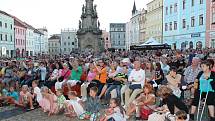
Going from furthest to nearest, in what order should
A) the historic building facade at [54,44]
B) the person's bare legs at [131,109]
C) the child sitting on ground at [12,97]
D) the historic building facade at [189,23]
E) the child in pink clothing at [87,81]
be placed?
the historic building facade at [54,44], the historic building facade at [189,23], the child sitting on ground at [12,97], the child in pink clothing at [87,81], the person's bare legs at [131,109]

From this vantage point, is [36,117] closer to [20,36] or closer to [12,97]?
[12,97]

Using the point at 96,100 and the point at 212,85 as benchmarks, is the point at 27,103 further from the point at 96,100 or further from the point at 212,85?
the point at 212,85

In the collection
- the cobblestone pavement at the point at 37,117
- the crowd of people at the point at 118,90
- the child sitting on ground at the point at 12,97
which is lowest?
the cobblestone pavement at the point at 37,117

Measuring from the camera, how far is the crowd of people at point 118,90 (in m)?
8.04

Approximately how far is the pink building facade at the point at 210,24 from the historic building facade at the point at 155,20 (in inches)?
763

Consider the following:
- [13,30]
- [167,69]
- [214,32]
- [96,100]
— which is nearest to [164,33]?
[214,32]

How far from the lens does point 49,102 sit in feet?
35.0

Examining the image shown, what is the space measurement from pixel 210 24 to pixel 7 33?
45.7 metres

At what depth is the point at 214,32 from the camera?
118ft

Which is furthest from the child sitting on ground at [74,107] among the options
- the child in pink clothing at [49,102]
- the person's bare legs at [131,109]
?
the person's bare legs at [131,109]

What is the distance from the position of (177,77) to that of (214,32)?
28375mm

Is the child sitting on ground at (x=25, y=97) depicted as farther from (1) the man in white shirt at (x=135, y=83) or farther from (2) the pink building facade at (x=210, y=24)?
(2) the pink building facade at (x=210, y=24)

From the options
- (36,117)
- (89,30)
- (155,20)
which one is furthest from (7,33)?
(36,117)

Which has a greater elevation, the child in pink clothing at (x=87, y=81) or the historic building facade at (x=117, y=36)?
the historic building facade at (x=117, y=36)
